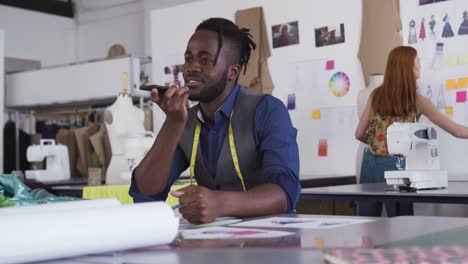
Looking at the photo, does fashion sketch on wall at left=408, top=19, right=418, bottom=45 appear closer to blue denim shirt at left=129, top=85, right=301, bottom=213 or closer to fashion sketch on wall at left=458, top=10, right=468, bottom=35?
fashion sketch on wall at left=458, top=10, right=468, bottom=35

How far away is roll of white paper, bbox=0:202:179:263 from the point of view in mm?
953

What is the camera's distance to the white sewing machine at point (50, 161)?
4.60m

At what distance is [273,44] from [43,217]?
463 cm

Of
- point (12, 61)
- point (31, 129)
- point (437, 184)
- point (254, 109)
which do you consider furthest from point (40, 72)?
point (254, 109)

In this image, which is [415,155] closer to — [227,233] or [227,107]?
[227,107]

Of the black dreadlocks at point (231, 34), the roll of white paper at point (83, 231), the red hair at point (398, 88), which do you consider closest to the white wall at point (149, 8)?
the red hair at point (398, 88)

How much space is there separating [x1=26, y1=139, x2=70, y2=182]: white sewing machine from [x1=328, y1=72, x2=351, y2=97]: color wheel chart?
2.05 m

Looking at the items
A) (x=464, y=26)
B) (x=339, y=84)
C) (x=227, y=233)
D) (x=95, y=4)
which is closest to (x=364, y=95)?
(x=339, y=84)

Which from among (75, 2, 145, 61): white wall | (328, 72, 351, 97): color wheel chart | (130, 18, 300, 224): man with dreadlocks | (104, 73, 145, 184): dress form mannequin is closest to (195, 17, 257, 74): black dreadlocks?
(130, 18, 300, 224): man with dreadlocks

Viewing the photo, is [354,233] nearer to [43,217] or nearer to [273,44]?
[43,217]

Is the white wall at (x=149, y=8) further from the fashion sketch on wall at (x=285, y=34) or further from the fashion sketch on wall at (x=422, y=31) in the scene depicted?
the fashion sketch on wall at (x=422, y=31)

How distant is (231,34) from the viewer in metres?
1.97

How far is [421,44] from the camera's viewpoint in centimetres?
456

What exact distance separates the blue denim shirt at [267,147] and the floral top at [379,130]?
1.96 m
